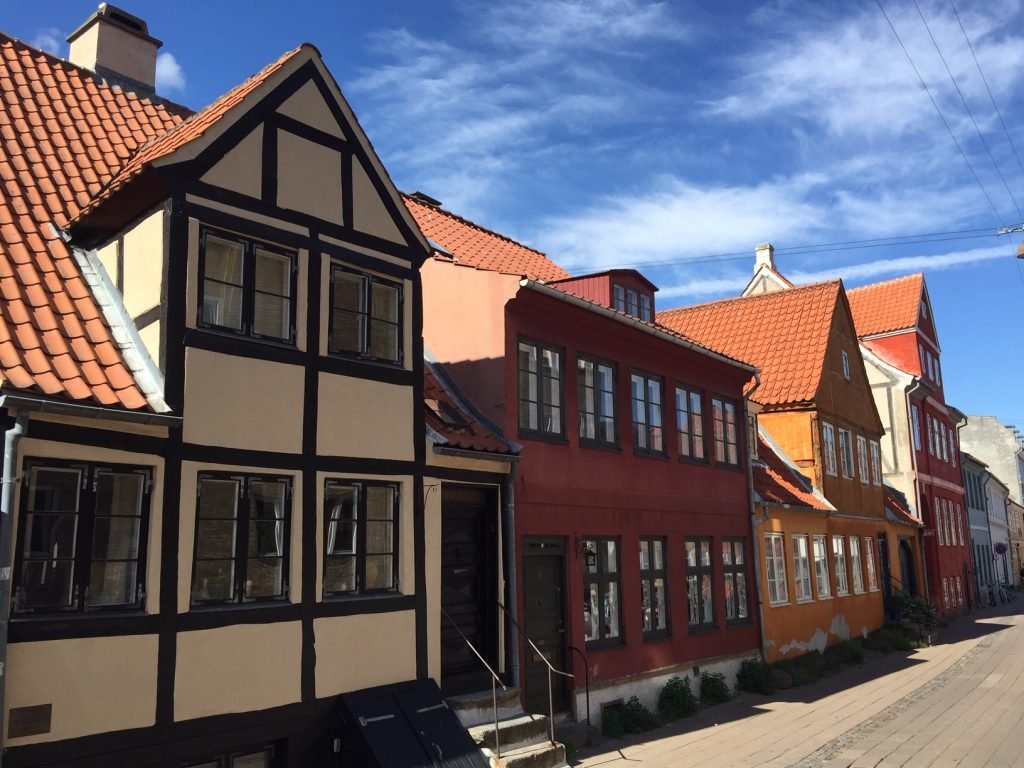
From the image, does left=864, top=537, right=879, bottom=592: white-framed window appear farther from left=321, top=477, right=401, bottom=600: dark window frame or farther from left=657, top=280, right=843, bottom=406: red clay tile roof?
left=321, top=477, right=401, bottom=600: dark window frame

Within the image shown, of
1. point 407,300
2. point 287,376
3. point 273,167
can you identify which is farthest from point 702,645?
point 273,167

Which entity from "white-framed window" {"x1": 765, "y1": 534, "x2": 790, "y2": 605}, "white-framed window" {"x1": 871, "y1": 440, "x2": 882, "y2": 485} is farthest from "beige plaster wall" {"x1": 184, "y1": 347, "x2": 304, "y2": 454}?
"white-framed window" {"x1": 871, "y1": 440, "x2": 882, "y2": 485}

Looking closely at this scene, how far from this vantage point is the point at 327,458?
9344 millimetres

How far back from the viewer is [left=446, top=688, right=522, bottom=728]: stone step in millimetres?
10195

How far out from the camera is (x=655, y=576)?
1527cm

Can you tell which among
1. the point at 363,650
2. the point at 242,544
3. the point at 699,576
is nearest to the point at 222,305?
the point at 242,544

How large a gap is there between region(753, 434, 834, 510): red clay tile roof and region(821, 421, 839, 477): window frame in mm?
1090

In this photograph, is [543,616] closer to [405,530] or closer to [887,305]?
[405,530]

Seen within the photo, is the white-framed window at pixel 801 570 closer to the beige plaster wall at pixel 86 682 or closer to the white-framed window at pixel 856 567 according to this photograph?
the white-framed window at pixel 856 567

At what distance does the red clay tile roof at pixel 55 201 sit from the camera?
748 centimetres

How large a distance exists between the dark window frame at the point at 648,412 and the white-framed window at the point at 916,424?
770 inches

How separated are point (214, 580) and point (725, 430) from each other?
12.2 meters

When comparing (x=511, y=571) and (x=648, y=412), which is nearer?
(x=511, y=571)

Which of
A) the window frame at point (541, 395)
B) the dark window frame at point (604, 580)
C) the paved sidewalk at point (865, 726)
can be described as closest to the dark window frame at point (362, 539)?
the window frame at point (541, 395)
